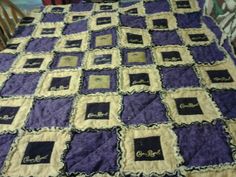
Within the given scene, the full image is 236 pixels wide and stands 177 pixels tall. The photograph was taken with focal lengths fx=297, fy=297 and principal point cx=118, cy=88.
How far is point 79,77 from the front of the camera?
1842 millimetres

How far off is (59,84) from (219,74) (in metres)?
0.97

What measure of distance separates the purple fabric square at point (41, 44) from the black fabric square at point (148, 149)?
1.10 m

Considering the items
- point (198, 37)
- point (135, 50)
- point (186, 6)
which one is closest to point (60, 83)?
point (135, 50)

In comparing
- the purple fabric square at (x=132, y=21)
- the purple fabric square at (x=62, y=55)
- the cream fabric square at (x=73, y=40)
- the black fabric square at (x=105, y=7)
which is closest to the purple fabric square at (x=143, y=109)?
the purple fabric square at (x=62, y=55)

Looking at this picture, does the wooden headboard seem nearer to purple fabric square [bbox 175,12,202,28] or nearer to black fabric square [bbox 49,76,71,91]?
black fabric square [bbox 49,76,71,91]

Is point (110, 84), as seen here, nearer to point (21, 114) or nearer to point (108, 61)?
point (108, 61)

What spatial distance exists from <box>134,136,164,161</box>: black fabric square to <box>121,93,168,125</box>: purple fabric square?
0.39 feet

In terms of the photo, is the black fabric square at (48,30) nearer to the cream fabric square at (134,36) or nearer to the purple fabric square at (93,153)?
the cream fabric square at (134,36)

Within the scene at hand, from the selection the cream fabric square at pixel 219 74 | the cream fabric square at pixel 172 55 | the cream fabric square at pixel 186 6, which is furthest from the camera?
the cream fabric square at pixel 186 6

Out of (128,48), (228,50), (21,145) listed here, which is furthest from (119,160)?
(228,50)

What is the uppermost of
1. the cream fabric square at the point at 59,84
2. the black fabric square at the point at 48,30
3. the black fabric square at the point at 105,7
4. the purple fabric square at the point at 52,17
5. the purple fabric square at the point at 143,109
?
the black fabric square at the point at 105,7

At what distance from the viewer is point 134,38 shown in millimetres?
2184

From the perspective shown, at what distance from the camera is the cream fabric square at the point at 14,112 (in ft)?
5.00

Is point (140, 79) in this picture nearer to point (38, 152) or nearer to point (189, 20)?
point (38, 152)
